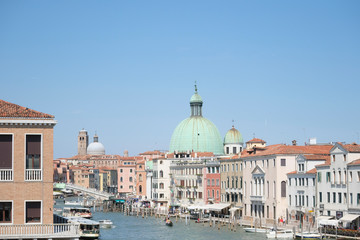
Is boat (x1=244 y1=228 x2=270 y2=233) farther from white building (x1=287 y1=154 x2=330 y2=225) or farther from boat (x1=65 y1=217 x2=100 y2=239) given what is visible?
boat (x1=65 y1=217 x2=100 y2=239)

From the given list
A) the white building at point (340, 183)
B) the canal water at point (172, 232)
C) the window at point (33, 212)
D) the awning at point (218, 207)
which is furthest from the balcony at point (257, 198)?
the window at point (33, 212)

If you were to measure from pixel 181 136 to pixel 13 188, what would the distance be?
248ft

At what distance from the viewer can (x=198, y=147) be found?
3871 inches

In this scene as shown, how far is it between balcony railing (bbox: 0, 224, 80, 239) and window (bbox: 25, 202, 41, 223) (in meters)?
0.30

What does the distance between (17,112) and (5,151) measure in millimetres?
1380

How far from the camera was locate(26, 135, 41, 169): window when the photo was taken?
79.7 feet

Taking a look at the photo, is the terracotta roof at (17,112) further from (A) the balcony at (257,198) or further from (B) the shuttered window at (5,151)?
(A) the balcony at (257,198)

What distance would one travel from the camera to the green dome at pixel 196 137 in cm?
9831

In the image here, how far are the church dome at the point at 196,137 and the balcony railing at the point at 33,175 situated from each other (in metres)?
73.3

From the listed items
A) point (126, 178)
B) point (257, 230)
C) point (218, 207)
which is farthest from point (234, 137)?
point (257, 230)

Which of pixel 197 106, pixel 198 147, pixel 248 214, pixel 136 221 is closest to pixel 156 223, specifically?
pixel 136 221

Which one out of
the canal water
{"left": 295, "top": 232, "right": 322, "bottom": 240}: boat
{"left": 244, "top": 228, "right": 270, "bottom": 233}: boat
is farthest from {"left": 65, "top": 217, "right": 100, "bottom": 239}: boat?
{"left": 295, "top": 232, "right": 322, "bottom": 240}: boat

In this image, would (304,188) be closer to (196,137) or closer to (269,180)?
(269,180)

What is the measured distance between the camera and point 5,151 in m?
24.1
